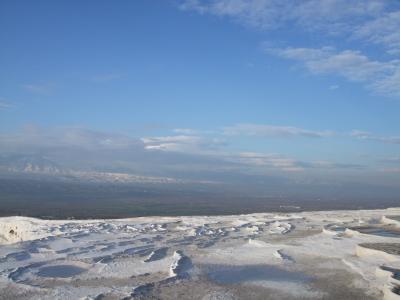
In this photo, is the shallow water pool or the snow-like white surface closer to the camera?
the snow-like white surface

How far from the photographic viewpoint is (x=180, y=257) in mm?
14922

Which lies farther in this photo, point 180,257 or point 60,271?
point 180,257

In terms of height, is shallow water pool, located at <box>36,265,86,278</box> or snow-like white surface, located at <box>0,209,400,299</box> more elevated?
snow-like white surface, located at <box>0,209,400,299</box>

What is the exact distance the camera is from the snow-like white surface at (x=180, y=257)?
37.9 ft

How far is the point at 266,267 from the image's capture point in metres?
13.9

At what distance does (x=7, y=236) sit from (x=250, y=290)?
19.4 m

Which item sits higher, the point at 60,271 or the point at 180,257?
the point at 180,257

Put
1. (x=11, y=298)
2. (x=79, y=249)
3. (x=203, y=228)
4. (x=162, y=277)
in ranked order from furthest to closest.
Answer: (x=203, y=228), (x=79, y=249), (x=162, y=277), (x=11, y=298)

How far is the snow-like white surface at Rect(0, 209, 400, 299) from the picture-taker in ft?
37.9

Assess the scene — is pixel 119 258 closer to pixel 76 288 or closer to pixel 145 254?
pixel 145 254

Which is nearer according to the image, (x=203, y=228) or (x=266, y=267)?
(x=266, y=267)

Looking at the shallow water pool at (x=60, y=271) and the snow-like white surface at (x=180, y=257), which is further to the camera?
the shallow water pool at (x=60, y=271)

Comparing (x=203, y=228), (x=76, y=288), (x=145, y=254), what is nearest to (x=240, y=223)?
(x=203, y=228)

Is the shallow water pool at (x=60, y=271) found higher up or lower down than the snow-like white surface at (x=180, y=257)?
lower down
